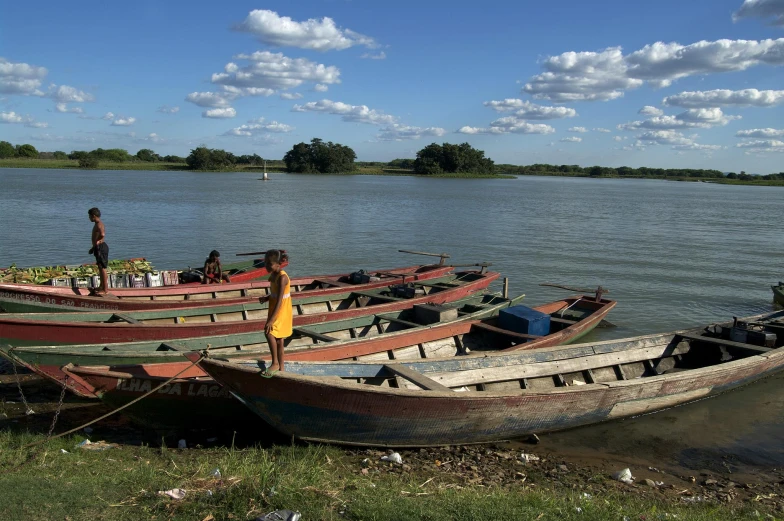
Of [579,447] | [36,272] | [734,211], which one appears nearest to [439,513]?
[579,447]

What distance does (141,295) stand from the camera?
472 inches

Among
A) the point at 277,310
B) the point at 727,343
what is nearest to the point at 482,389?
the point at 277,310

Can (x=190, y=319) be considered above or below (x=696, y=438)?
above

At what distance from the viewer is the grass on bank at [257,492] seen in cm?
476

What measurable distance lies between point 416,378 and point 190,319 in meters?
5.54

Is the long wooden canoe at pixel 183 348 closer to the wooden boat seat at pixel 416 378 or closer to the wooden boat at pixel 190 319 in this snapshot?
the wooden boat at pixel 190 319

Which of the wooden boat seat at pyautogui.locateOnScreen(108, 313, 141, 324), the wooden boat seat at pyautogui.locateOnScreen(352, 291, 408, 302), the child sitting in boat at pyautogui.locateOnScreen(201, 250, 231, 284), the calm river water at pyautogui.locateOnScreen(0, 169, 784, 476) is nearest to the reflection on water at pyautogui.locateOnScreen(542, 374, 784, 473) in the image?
the calm river water at pyautogui.locateOnScreen(0, 169, 784, 476)

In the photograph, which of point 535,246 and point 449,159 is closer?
point 535,246

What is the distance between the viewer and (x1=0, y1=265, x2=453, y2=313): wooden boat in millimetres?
11047

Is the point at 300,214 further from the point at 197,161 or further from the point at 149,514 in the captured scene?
the point at 197,161

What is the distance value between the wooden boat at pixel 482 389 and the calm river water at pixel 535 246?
2.02 ft

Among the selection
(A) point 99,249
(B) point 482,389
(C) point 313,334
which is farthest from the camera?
(A) point 99,249

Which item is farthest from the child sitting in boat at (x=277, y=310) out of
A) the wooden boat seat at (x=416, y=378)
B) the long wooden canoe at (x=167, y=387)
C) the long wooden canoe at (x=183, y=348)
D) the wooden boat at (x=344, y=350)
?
the wooden boat seat at (x=416, y=378)

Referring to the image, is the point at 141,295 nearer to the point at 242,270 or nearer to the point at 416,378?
the point at 242,270
